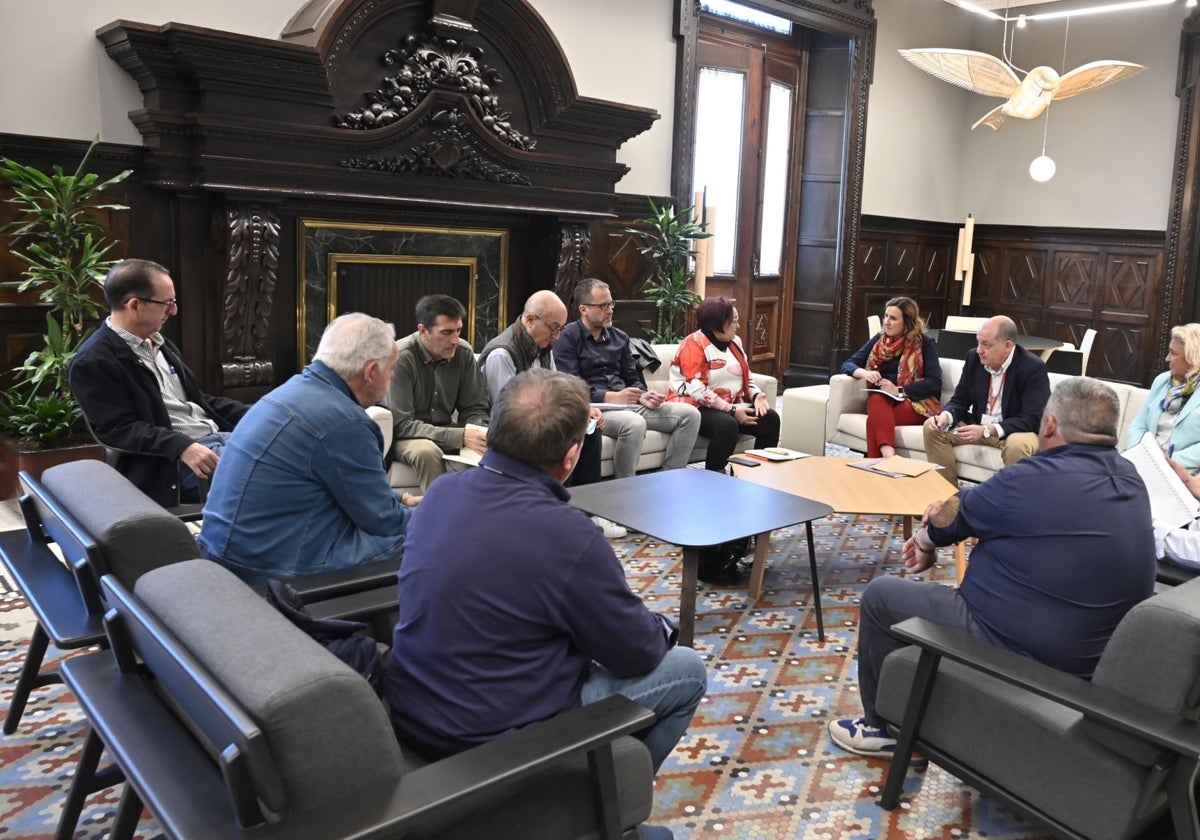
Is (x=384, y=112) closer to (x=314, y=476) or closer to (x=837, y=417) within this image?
(x=837, y=417)

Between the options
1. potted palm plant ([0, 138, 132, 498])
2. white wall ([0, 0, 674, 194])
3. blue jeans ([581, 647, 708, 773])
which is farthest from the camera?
white wall ([0, 0, 674, 194])

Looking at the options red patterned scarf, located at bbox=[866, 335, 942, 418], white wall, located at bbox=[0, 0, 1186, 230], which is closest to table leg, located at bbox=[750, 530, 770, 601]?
red patterned scarf, located at bbox=[866, 335, 942, 418]

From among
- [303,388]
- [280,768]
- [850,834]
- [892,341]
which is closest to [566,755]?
[280,768]

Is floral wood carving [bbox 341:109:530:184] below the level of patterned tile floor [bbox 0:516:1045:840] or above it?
above

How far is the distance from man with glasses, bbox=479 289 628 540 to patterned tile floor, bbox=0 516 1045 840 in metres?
1.16

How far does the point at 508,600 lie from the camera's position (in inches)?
66.7

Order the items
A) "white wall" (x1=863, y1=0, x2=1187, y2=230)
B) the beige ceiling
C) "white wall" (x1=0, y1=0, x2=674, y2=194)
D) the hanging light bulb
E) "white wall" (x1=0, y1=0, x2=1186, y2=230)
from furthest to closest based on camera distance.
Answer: "white wall" (x1=863, y1=0, x2=1187, y2=230) → the beige ceiling → the hanging light bulb → "white wall" (x1=0, y1=0, x2=1186, y2=230) → "white wall" (x1=0, y1=0, x2=674, y2=194)

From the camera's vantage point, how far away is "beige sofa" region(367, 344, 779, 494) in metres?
4.18

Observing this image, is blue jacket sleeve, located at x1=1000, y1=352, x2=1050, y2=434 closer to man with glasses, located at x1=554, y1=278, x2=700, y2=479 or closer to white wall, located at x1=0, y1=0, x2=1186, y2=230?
man with glasses, located at x1=554, y1=278, x2=700, y2=479

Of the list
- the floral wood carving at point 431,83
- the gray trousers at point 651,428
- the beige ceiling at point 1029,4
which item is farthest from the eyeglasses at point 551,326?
the beige ceiling at point 1029,4

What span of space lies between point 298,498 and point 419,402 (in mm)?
1866

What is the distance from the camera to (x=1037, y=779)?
212 cm

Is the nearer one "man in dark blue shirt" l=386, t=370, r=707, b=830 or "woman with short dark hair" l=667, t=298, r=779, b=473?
"man in dark blue shirt" l=386, t=370, r=707, b=830

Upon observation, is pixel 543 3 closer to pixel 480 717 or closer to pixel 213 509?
pixel 213 509
